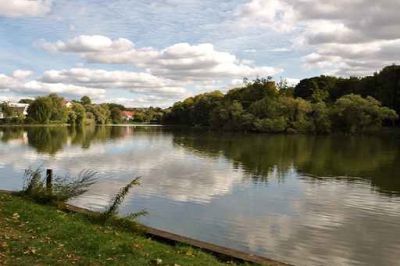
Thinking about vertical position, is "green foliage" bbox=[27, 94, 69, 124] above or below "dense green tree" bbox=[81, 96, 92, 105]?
below

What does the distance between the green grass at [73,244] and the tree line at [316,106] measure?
70690 mm

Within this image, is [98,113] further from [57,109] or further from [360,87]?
[360,87]

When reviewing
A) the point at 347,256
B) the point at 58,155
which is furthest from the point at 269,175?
the point at 58,155

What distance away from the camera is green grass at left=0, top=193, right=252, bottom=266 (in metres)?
8.04

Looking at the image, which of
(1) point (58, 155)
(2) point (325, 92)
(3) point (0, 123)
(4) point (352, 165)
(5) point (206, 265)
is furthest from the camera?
(3) point (0, 123)

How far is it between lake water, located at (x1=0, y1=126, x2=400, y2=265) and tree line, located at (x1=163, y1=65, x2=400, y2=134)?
43.0 meters

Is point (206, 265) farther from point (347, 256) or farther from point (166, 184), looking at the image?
point (166, 184)

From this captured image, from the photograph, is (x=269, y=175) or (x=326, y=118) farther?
(x=326, y=118)

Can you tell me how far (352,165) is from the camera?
33812 millimetres

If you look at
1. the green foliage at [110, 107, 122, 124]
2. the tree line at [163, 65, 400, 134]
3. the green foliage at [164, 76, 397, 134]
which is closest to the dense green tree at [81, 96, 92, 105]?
the green foliage at [110, 107, 122, 124]

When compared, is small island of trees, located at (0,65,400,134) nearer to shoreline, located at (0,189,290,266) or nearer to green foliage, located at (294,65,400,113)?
green foliage, located at (294,65,400,113)

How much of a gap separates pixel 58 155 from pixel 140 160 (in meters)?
6.95

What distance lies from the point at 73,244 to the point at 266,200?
470 inches

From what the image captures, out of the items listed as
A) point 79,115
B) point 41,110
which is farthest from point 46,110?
point 79,115
